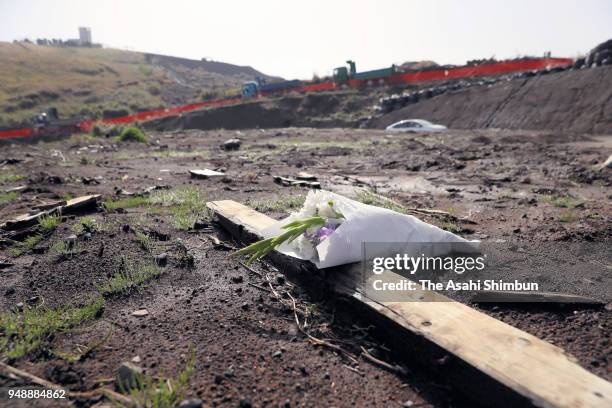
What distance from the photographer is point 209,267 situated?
3.41 m

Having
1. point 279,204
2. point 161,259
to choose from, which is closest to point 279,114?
point 279,204

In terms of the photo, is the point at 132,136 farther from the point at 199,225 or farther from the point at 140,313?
the point at 140,313

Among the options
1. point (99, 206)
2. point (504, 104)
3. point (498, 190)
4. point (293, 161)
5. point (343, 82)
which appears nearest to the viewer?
point (99, 206)

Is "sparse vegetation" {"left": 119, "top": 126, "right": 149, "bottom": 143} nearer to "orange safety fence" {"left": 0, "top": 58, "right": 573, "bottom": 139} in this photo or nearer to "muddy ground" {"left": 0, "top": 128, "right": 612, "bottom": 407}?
"orange safety fence" {"left": 0, "top": 58, "right": 573, "bottom": 139}

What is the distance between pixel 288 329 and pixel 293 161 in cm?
832

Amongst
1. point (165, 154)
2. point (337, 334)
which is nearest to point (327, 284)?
point (337, 334)

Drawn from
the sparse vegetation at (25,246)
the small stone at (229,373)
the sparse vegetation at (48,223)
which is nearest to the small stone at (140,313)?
the small stone at (229,373)

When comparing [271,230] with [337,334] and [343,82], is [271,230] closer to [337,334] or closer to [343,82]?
[337,334]

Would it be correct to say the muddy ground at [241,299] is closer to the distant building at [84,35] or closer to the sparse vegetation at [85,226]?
the sparse vegetation at [85,226]

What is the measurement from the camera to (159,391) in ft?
5.83

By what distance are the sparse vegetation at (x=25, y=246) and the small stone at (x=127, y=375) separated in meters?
2.61

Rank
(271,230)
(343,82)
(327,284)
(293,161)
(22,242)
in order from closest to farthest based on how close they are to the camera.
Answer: (327,284)
(271,230)
(22,242)
(293,161)
(343,82)

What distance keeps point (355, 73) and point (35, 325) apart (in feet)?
107

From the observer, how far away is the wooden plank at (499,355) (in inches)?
60.1
